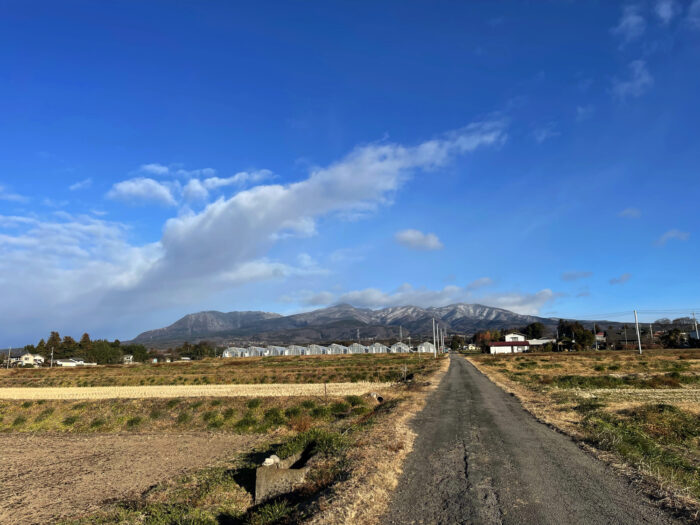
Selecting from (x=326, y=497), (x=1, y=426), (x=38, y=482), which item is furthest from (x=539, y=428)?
(x=1, y=426)

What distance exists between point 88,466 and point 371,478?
14.3 meters

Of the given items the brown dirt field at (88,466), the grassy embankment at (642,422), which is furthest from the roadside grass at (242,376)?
the brown dirt field at (88,466)

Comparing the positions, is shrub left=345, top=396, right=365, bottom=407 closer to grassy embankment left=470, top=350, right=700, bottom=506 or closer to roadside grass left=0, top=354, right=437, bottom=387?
grassy embankment left=470, top=350, right=700, bottom=506

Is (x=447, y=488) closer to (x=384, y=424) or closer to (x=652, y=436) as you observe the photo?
(x=384, y=424)

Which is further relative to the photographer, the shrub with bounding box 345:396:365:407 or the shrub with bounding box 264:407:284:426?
the shrub with bounding box 345:396:365:407

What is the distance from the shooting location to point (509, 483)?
34.8 feet

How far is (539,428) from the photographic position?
1812 centimetres

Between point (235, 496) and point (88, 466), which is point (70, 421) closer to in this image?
point (88, 466)

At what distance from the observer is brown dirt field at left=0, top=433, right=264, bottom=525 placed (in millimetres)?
13234

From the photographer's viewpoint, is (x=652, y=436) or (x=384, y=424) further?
(x=384, y=424)

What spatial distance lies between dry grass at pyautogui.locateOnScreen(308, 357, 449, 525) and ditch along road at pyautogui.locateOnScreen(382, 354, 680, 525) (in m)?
0.30

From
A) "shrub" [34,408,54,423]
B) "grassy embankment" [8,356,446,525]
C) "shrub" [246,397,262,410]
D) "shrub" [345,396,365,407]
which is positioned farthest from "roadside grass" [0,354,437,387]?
"shrub" [34,408,54,423]

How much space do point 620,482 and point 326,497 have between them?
298 inches

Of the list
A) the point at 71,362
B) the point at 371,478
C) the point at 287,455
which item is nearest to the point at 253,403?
the point at 287,455
